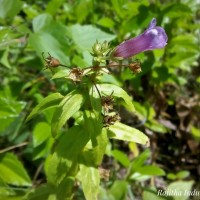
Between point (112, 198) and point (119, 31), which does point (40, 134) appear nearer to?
point (112, 198)

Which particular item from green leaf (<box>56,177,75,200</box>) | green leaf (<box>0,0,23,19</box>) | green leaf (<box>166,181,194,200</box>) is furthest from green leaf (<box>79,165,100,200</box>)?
green leaf (<box>0,0,23,19</box>)

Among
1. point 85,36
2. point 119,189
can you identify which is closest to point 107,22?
point 85,36

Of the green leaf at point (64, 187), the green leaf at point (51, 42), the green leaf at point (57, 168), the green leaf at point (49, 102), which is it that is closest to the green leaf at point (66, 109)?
the green leaf at point (49, 102)

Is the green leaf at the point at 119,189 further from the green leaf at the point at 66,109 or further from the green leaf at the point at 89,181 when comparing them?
the green leaf at the point at 66,109

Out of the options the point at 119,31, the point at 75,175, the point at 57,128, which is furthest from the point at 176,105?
the point at 57,128

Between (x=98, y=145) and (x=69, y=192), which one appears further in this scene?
(x=69, y=192)

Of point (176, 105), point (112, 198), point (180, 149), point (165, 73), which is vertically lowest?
point (180, 149)
